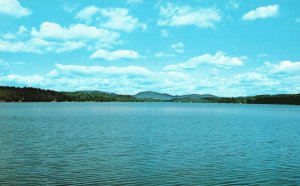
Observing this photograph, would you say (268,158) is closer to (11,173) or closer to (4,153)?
(11,173)

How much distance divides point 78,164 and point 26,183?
9.41m

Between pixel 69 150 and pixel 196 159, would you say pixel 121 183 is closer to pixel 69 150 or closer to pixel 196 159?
pixel 196 159

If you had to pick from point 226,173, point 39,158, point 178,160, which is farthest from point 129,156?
point 226,173

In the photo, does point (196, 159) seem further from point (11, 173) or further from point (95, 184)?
point (11, 173)

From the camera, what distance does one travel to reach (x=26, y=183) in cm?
3312

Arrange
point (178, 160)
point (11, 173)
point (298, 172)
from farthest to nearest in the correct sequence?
point (178, 160)
point (298, 172)
point (11, 173)

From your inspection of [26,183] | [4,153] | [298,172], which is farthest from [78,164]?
[298,172]

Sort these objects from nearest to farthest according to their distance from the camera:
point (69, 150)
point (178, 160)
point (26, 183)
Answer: point (26, 183), point (178, 160), point (69, 150)

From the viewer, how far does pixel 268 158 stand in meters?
48.3

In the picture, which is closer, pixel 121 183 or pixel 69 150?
pixel 121 183

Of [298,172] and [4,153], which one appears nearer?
[298,172]

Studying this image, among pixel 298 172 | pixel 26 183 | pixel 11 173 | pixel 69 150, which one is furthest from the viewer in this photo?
pixel 69 150

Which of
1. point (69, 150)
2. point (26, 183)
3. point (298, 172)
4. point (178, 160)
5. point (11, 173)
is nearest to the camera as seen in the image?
point (26, 183)

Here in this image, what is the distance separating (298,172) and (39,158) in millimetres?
29380
